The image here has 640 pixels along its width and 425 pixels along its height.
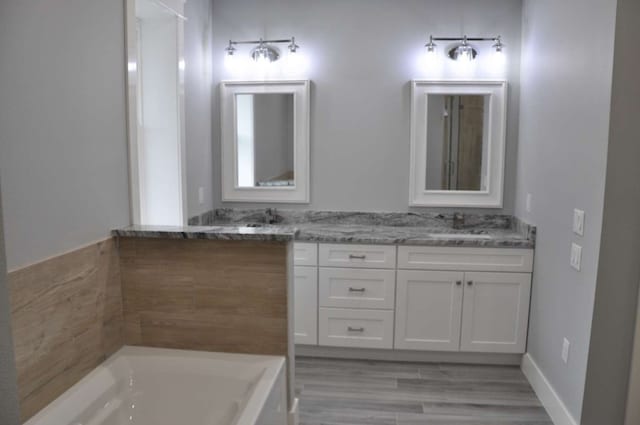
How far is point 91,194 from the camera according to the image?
73.5 inches

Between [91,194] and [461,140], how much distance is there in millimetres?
2538

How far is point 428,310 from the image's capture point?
A: 3.10 m

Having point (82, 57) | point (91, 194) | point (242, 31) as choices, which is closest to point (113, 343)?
point (91, 194)

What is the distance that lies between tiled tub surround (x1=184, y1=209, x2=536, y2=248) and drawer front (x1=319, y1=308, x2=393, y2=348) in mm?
498

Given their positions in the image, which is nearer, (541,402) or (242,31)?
(541,402)

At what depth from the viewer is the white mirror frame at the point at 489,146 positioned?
3.35m

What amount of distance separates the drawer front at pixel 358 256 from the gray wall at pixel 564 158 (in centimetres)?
93

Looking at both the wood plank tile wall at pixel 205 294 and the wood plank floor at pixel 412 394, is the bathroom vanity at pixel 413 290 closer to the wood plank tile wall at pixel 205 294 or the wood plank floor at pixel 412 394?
the wood plank floor at pixel 412 394

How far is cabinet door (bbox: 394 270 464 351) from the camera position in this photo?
307 cm

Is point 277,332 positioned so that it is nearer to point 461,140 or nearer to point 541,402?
point 541,402

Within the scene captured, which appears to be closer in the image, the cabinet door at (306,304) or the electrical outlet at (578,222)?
the electrical outlet at (578,222)

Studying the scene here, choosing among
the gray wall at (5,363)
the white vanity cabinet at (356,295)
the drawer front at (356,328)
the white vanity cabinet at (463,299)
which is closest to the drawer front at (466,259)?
the white vanity cabinet at (463,299)

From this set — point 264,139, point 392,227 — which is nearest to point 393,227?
point 392,227

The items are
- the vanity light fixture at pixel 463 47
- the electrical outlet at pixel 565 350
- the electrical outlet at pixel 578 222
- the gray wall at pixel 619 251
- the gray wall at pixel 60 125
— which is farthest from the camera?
the vanity light fixture at pixel 463 47
